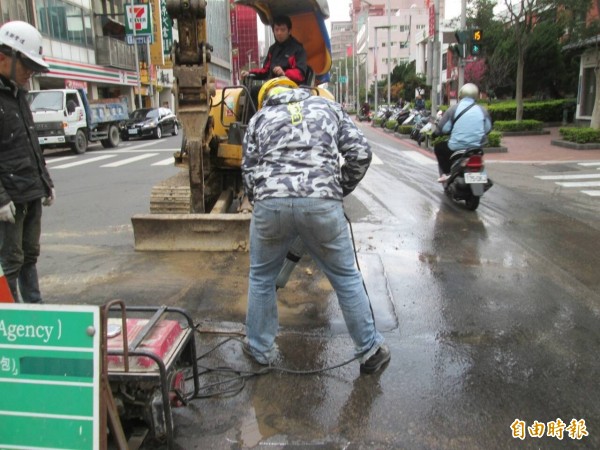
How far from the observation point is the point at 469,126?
841 cm

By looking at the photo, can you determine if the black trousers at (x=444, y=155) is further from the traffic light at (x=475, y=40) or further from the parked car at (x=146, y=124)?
the parked car at (x=146, y=124)

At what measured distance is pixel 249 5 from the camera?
23.4 feet

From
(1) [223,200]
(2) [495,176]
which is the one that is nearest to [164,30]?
(2) [495,176]

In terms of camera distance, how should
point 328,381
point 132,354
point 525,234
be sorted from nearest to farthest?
1. point 132,354
2. point 328,381
3. point 525,234

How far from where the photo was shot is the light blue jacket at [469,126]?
8.38 m

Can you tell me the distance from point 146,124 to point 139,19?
341 inches

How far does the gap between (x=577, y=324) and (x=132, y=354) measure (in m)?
3.43

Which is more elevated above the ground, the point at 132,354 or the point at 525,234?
the point at 132,354

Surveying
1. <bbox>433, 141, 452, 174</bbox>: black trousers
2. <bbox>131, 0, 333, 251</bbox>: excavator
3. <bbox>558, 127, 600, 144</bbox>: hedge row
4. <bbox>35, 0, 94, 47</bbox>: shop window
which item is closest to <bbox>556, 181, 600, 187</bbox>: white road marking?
<bbox>433, 141, 452, 174</bbox>: black trousers

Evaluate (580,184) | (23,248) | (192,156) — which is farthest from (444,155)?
(23,248)

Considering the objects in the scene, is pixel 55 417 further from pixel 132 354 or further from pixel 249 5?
pixel 249 5

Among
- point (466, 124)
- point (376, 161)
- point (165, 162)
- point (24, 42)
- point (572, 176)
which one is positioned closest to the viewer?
point (24, 42)

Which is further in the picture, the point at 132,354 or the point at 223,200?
the point at 223,200

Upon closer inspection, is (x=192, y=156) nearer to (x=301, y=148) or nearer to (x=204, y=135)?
(x=204, y=135)
